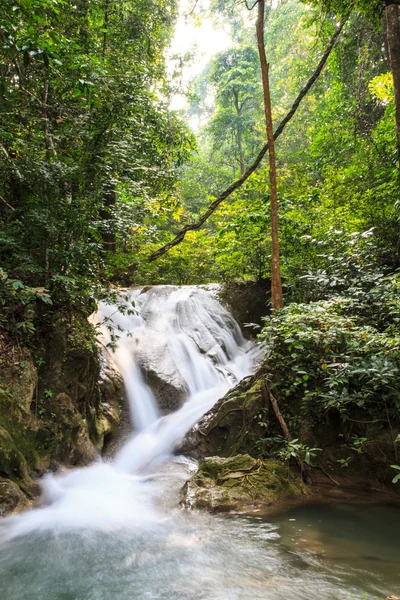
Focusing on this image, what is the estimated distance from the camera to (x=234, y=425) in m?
5.43

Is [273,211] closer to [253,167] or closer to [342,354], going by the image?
[253,167]

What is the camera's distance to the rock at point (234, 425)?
5016 millimetres

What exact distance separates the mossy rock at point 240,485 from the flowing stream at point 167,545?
0.61 feet

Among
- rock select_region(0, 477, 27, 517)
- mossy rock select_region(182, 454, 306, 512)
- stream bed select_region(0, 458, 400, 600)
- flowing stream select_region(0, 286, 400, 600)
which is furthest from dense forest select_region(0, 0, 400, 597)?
stream bed select_region(0, 458, 400, 600)

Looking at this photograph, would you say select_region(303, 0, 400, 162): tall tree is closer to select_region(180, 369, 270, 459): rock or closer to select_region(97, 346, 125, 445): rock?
select_region(180, 369, 270, 459): rock

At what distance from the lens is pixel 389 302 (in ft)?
15.4

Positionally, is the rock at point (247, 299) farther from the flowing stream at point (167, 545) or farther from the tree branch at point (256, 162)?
the flowing stream at point (167, 545)

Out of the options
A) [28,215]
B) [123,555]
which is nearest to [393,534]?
[123,555]

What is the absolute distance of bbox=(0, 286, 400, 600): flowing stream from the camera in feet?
8.26

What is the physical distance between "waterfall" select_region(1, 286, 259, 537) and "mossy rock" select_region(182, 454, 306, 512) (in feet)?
1.66

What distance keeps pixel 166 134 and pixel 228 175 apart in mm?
12140

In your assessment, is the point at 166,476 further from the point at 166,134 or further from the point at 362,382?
the point at 166,134

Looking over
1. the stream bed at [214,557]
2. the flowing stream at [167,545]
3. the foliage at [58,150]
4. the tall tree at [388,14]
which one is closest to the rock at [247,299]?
the foliage at [58,150]

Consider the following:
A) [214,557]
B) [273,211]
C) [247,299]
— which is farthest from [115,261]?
[247,299]
